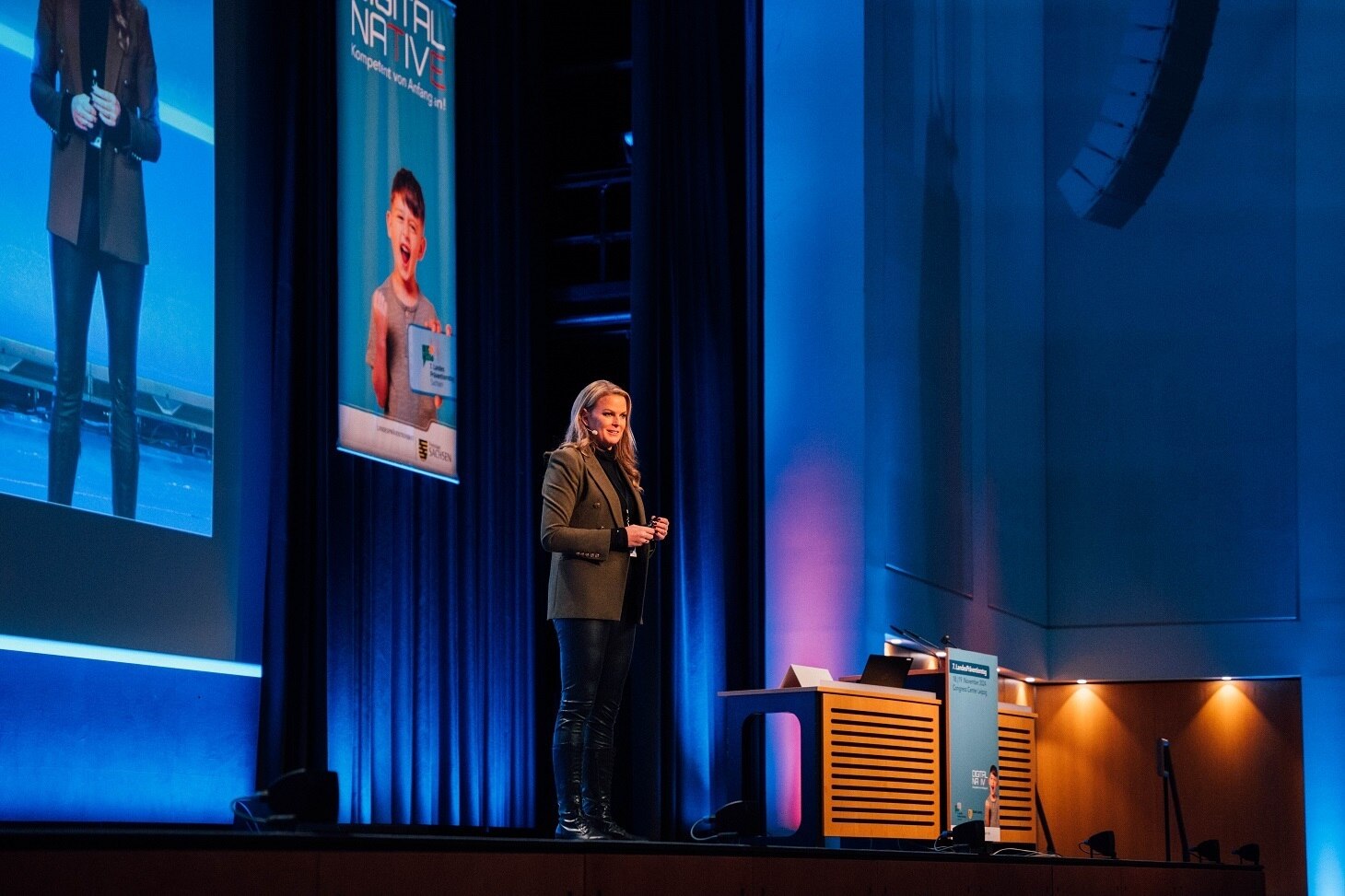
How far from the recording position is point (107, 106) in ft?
15.9

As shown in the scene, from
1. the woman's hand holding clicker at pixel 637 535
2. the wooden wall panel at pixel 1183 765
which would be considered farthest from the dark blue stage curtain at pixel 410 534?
the wooden wall panel at pixel 1183 765

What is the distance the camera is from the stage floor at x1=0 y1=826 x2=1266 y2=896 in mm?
2061

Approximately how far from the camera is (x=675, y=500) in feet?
22.0

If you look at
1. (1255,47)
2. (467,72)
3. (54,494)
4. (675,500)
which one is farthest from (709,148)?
(1255,47)

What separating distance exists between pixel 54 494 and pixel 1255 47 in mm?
7497

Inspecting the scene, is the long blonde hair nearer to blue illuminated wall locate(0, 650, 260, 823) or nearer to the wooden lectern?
the wooden lectern

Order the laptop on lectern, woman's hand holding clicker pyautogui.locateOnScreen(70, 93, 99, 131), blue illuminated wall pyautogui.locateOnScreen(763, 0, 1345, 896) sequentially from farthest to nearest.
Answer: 1. blue illuminated wall pyautogui.locateOnScreen(763, 0, 1345, 896)
2. the laptop on lectern
3. woman's hand holding clicker pyautogui.locateOnScreen(70, 93, 99, 131)

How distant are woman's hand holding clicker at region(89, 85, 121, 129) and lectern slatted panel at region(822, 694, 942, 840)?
3008 mm

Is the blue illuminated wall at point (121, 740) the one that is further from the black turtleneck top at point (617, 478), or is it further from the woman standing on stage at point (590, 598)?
the black turtleneck top at point (617, 478)

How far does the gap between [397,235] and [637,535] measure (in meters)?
2.68

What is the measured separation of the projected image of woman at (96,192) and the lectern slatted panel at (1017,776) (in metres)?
3.74

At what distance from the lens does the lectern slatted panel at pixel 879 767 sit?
215 inches

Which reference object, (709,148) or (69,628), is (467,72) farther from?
(69,628)

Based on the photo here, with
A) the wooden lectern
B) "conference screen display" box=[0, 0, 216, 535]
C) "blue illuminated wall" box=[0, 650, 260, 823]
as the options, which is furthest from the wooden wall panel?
"conference screen display" box=[0, 0, 216, 535]
